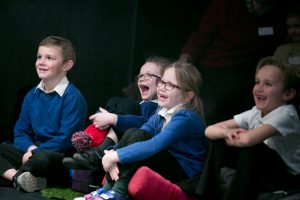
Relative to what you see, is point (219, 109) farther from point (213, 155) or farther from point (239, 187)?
point (239, 187)

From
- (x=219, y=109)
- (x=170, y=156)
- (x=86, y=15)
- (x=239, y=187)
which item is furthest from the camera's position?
(x=86, y=15)

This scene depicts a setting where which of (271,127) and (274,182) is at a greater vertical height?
(271,127)

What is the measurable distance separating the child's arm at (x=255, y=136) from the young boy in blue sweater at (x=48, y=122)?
1390mm

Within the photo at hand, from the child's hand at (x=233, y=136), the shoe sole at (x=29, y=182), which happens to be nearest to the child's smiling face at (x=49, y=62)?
the shoe sole at (x=29, y=182)

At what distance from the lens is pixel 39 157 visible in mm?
3535

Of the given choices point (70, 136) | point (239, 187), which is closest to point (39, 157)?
point (70, 136)

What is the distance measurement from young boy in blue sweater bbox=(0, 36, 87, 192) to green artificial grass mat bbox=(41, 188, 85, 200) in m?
0.10

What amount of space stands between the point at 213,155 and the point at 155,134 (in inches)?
20.3

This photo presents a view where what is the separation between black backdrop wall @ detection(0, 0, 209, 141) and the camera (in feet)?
13.8

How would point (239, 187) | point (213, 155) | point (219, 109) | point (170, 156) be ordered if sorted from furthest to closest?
point (219, 109) → point (170, 156) → point (213, 155) → point (239, 187)

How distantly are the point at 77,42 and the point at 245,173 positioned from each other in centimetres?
211

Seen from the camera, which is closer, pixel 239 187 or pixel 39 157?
pixel 239 187

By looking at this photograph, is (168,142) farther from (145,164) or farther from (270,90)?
(270,90)

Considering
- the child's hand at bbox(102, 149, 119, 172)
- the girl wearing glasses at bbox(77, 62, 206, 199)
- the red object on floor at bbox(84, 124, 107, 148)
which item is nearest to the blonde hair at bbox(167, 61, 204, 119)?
the girl wearing glasses at bbox(77, 62, 206, 199)
